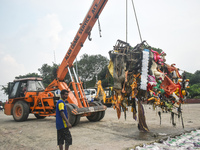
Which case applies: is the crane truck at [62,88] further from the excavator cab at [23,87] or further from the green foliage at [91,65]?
the green foliage at [91,65]

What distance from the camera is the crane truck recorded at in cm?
812

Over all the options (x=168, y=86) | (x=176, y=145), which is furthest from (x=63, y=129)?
(x=168, y=86)

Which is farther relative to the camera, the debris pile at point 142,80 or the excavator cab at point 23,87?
the excavator cab at point 23,87

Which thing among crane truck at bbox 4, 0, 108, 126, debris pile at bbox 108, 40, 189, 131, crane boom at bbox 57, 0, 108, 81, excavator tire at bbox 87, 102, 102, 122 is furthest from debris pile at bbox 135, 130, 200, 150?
crane boom at bbox 57, 0, 108, 81

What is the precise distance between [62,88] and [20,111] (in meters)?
3.26

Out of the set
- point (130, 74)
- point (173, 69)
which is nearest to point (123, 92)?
point (130, 74)

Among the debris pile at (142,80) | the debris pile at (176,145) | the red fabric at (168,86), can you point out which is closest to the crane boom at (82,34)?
the debris pile at (142,80)

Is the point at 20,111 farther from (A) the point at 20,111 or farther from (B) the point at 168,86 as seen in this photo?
(B) the point at 168,86

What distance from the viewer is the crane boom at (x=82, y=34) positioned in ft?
26.4

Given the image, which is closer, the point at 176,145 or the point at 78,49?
the point at 176,145

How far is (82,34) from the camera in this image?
8664 millimetres

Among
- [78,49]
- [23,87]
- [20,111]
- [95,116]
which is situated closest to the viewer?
[78,49]

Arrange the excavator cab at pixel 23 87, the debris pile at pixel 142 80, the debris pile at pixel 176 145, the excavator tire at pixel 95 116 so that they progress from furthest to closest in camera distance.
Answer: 1. the excavator cab at pixel 23 87
2. the excavator tire at pixel 95 116
3. the debris pile at pixel 142 80
4. the debris pile at pixel 176 145

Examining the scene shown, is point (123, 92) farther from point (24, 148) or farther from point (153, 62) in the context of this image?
point (24, 148)
